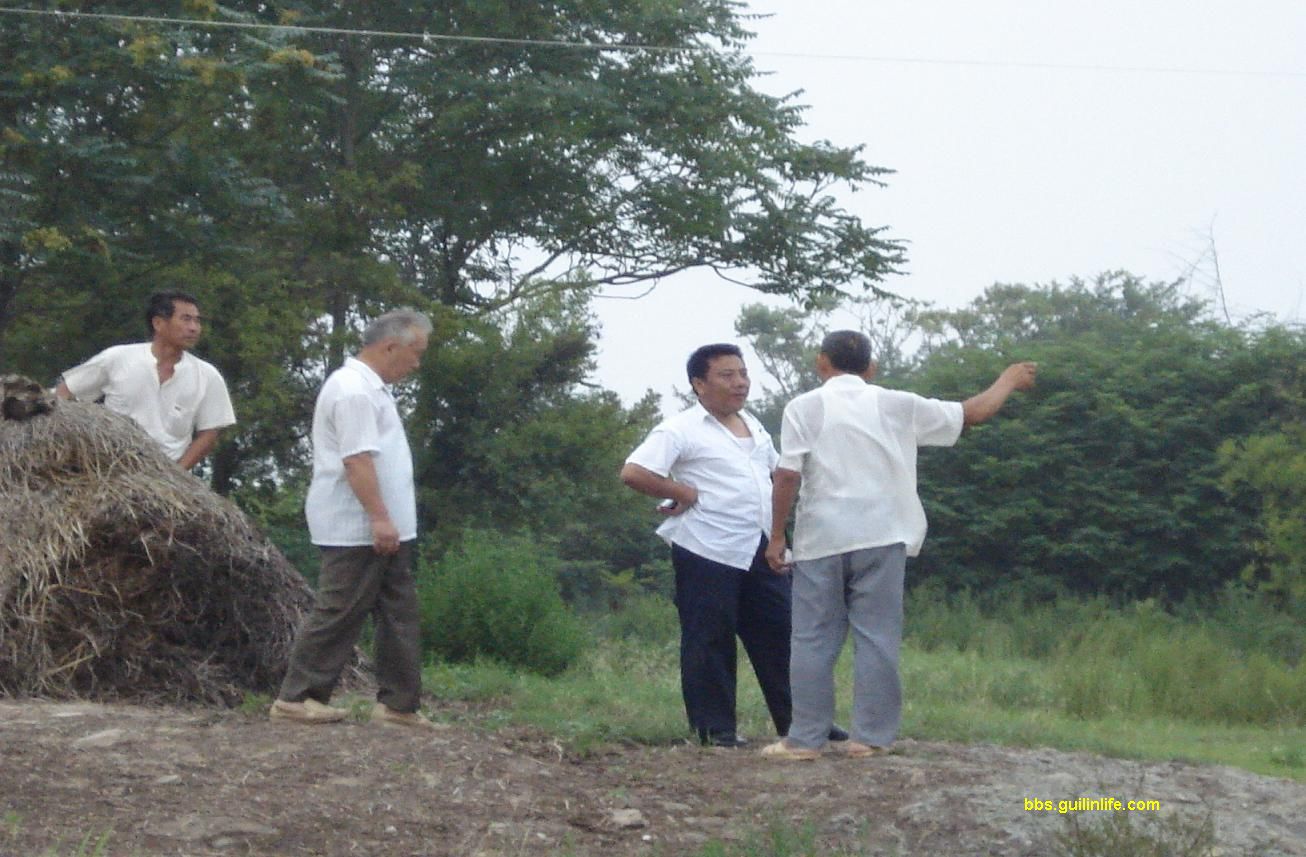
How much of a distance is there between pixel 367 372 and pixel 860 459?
1886 mm

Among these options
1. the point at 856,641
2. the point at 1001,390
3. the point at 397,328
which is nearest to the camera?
the point at 1001,390

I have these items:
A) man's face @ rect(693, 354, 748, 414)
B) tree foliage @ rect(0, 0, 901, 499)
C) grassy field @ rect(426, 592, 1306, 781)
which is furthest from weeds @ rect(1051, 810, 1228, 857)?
tree foliage @ rect(0, 0, 901, 499)

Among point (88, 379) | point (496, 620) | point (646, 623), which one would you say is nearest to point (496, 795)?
point (88, 379)

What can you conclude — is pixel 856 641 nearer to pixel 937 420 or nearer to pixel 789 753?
pixel 789 753

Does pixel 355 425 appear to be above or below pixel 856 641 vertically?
above

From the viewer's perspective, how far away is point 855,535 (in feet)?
21.2

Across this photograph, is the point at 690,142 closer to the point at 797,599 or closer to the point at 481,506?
the point at 481,506

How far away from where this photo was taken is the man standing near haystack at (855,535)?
646 cm

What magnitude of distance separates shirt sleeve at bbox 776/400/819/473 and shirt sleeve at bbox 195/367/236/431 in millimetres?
2720

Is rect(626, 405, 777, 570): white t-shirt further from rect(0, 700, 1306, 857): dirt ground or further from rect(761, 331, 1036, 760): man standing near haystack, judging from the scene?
rect(0, 700, 1306, 857): dirt ground

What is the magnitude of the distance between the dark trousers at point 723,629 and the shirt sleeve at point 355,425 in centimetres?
131

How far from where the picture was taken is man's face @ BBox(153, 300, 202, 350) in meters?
7.52

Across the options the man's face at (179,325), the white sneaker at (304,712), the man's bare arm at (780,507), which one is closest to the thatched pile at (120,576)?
the man's face at (179,325)

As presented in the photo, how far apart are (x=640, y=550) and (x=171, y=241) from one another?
8770 millimetres
